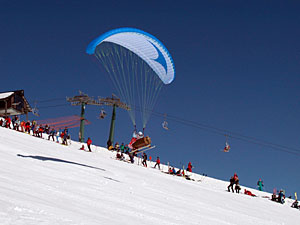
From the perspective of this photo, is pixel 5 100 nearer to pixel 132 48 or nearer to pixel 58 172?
pixel 132 48

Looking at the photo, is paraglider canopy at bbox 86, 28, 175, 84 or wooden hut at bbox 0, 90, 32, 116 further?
wooden hut at bbox 0, 90, 32, 116

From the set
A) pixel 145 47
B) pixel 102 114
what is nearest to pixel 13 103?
pixel 102 114

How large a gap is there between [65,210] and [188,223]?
274 cm

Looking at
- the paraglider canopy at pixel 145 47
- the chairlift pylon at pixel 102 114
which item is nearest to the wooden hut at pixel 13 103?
the chairlift pylon at pixel 102 114

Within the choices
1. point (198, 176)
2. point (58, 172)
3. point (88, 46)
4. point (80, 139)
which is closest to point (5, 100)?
point (80, 139)

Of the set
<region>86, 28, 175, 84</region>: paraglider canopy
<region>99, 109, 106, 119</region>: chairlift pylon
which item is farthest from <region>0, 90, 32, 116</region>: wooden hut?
<region>86, 28, 175, 84</region>: paraglider canopy

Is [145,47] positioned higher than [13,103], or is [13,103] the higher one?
[145,47]

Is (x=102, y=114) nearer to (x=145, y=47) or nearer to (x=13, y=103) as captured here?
(x=13, y=103)

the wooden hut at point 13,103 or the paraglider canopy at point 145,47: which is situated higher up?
the paraglider canopy at point 145,47

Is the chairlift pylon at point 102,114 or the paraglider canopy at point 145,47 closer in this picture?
the paraglider canopy at point 145,47

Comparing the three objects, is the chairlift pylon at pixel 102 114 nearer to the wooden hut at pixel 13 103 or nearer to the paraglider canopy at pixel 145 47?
the wooden hut at pixel 13 103

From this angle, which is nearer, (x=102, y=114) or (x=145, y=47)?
(x=145, y=47)

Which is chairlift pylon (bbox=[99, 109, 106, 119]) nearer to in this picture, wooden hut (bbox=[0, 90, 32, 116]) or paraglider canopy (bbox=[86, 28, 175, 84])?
wooden hut (bbox=[0, 90, 32, 116])

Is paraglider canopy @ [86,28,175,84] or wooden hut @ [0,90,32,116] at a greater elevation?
paraglider canopy @ [86,28,175,84]
